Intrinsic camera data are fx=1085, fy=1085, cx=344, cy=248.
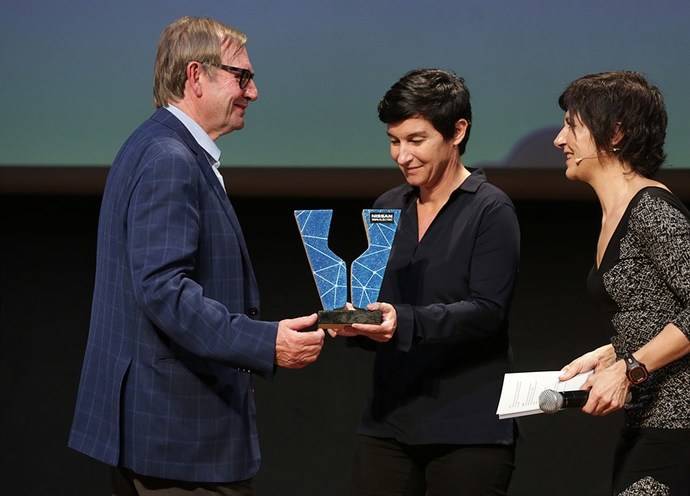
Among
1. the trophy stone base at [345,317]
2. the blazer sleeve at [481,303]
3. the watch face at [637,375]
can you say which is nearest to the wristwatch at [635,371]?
the watch face at [637,375]

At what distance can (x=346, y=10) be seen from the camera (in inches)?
134

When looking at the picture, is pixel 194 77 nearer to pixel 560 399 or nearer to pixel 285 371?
pixel 560 399

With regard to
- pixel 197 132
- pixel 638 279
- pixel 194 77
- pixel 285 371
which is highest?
pixel 194 77

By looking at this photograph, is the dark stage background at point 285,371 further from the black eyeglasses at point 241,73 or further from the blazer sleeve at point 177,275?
the blazer sleeve at point 177,275

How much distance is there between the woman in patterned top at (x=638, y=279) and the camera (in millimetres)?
1954

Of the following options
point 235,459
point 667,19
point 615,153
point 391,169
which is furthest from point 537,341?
point 235,459

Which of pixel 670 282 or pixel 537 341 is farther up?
pixel 670 282

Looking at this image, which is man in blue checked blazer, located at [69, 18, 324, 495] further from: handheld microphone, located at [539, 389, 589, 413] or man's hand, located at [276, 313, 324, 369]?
handheld microphone, located at [539, 389, 589, 413]

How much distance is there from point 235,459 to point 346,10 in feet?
5.93

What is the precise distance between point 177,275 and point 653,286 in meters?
0.87

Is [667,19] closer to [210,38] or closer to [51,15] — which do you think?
[210,38]

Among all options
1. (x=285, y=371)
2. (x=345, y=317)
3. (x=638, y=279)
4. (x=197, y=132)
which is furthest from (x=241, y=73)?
(x=285, y=371)

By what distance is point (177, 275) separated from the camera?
6.20ft

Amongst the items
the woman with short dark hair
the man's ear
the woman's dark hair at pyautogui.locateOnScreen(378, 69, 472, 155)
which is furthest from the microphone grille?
the man's ear
